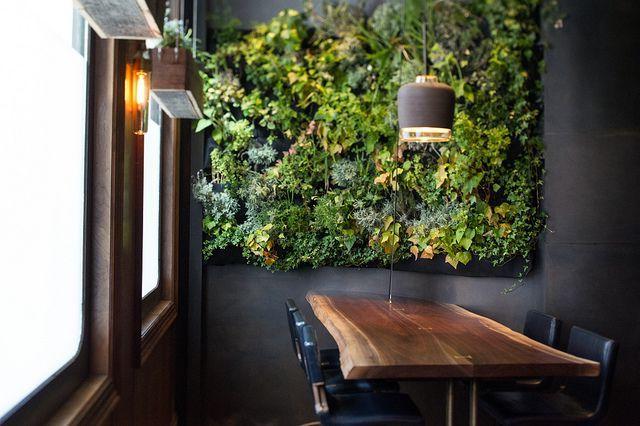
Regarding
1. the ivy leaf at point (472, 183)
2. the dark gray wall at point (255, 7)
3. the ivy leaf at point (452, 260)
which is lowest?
the ivy leaf at point (452, 260)

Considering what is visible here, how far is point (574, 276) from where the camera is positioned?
4.57m

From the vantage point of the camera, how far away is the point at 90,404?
85.7 inches

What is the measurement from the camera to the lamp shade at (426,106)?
3.82 metres

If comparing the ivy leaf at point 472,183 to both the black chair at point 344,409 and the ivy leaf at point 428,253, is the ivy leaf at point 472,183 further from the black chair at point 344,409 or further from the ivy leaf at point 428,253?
the black chair at point 344,409

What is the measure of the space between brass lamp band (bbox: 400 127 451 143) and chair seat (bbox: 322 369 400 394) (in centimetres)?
141

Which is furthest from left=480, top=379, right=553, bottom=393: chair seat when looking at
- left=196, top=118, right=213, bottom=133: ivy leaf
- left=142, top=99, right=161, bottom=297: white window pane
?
left=196, top=118, right=213, bottom=133: ivy leaf

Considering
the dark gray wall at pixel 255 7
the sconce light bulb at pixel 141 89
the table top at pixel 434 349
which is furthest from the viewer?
the dark gray wall at pixel 255 7

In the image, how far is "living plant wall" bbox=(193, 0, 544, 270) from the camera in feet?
15.5

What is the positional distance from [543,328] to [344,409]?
1430 millimetres

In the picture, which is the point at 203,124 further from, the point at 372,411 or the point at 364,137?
the point at 372,411

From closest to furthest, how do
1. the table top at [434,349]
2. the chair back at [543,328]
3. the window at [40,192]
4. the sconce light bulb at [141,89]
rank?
the window at [40,192] → the table top at [434,349] → the sconce light bulb at [141,89] → the chair back at [543,328]

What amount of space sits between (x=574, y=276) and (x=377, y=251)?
1306mm

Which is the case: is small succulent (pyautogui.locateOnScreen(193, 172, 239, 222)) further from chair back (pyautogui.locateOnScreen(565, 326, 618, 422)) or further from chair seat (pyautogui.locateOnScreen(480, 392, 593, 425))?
chair back (pyautogui.locateOnScreen(565, 326, 618, 422))

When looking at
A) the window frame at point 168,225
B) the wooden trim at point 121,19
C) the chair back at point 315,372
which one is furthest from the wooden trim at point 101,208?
the window frame at point 168,225
